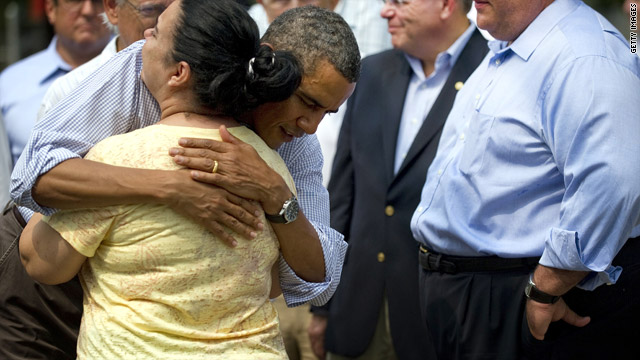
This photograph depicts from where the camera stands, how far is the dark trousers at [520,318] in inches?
122

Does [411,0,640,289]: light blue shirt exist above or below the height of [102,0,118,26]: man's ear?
below

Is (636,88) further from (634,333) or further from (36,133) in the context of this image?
(36,133)

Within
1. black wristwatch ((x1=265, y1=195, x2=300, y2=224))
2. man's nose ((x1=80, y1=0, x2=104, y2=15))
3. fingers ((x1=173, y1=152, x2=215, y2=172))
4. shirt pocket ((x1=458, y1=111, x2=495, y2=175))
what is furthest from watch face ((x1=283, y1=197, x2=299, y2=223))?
man's nose ((x1=80, y1=0, x2=104, y2=15))

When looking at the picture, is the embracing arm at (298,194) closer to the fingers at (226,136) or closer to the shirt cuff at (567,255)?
the fingers at (226,136)

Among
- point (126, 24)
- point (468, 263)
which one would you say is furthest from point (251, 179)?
point (468, 263)

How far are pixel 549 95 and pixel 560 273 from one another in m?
0.63

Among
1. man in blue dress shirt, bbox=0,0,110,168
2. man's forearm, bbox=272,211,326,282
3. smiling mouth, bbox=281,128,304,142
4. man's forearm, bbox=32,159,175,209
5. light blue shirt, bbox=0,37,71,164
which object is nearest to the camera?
man's forearm, bbox=32,159,175,209

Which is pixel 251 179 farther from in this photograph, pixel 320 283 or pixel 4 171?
pixel 4 171

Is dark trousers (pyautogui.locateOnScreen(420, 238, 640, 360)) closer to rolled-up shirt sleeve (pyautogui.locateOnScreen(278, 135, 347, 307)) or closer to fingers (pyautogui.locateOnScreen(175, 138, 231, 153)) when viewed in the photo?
rolled-up shirt sleeve (pyautogui.locateOnScreen(278, 135, 347, 307))

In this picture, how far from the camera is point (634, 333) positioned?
10.3 feet

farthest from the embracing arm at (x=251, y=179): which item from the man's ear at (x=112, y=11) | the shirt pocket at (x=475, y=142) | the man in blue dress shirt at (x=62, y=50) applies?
the man in blue dress shirt at (x=62, y=50)

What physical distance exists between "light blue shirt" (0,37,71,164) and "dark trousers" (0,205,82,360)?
2087mm

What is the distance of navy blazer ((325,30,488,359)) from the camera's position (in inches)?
164

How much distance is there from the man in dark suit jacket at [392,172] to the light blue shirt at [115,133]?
1619 millimetres
